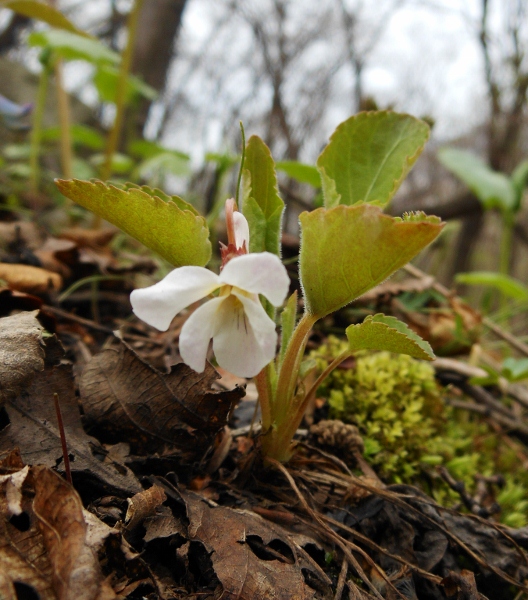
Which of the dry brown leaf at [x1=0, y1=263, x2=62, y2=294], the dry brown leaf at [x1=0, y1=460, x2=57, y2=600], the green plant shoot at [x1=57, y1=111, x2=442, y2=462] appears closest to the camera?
the dry brown leaf at [x1=0, y1=460, x2=57, y2=600]

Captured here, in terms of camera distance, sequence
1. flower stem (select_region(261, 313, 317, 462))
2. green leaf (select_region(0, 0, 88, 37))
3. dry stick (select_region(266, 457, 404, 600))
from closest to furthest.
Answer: dry stick (select_region(266, 457, 404, 600)) < flower stem (select_region(261, 313, 317, 462)) < green leaf (select_region(0, 0, 88, 37))

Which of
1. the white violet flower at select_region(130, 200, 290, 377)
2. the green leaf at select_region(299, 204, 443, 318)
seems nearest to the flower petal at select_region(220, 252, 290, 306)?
the white violet flower at select_region(130, 200, 290, 377)

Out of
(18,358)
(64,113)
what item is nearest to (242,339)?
(18,358)

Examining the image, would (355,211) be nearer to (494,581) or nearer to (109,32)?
(494,581)

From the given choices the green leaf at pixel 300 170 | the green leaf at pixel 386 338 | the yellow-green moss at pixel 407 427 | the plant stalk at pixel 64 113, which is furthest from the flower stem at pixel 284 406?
the plant stalk at pixel 64 113

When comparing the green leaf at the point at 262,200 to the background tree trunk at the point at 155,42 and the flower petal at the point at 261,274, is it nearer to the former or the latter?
the flower petal at the point at 261,274

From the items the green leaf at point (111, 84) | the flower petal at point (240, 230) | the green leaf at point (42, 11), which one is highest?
the green leaf at point (42, 11)

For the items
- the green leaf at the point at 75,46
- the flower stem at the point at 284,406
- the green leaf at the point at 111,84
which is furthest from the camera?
the green leaf at the point at 111,84

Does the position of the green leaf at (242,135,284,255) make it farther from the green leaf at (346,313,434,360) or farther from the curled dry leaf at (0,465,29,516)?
the curled dry leaf at (0,465,29,516)

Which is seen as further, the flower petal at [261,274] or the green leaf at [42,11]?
the green leaf at [42,11]

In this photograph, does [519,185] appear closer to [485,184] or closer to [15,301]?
[485,184]
